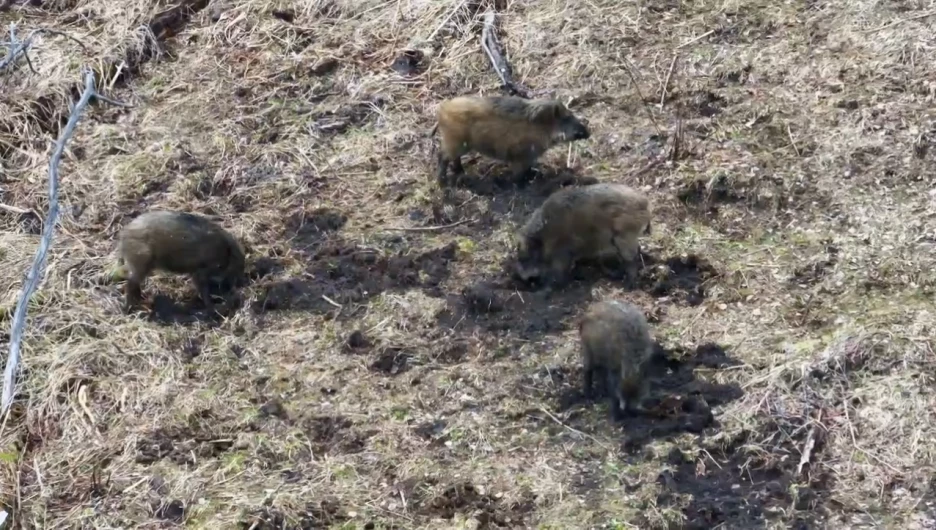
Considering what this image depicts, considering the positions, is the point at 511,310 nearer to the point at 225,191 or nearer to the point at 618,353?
the point at 618,353

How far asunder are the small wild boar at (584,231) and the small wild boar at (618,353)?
0.95m

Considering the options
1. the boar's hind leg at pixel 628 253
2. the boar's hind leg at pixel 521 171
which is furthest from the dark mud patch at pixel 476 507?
the boar's hind leg at pixel 521 171

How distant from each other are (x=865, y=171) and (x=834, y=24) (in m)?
1.71

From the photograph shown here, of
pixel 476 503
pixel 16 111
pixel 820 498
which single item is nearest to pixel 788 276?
pixel 820 498

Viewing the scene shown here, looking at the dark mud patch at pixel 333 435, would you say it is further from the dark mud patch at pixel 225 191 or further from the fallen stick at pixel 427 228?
the dark mud patch at pixel 225 191

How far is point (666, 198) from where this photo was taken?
8.05 metres

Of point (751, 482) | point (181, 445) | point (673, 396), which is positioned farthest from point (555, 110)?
point (181, 445)

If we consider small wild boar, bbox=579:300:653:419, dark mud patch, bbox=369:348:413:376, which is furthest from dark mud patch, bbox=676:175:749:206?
dark mud patch, bbox=369:348:413:376

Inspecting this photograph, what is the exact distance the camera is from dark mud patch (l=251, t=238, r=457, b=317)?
756cm

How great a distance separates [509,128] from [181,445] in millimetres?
3275

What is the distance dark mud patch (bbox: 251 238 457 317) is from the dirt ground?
3 centimetres

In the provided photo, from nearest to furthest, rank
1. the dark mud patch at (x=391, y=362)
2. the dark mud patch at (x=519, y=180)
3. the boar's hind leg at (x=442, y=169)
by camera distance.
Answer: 1. the dark mud patch at (x=391, y=362)
2. the dark mud patch at (x=519, y=180)
3. the boar's hind leg at (x=442, y=169)

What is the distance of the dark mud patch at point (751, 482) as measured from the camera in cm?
560

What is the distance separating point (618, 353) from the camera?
6.25 metres
